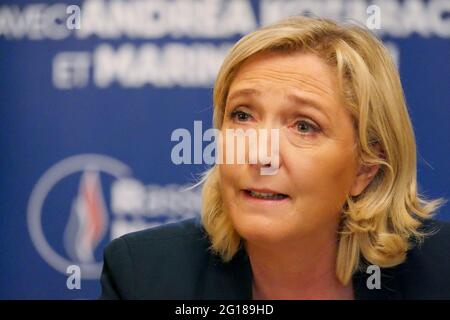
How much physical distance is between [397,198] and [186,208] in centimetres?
62

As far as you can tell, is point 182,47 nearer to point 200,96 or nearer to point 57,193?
point 200,96

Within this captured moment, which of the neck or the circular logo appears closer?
the neck

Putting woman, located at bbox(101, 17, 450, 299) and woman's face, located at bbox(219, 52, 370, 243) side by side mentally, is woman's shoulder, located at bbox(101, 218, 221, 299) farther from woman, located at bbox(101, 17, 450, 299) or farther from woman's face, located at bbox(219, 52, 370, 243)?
woman's face, located at bbox(219, 52, 370, 243)

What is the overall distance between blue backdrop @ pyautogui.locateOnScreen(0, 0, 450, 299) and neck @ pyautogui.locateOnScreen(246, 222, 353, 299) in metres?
0.40

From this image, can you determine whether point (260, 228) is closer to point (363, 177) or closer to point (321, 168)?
point (321, 168)

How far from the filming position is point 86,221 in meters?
1.73

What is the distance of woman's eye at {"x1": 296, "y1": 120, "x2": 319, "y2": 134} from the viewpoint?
1297 mm

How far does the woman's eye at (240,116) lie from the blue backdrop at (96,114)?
0.37m

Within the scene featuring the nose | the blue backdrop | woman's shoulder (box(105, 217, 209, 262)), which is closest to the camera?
the nose

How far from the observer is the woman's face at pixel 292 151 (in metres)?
1.26
